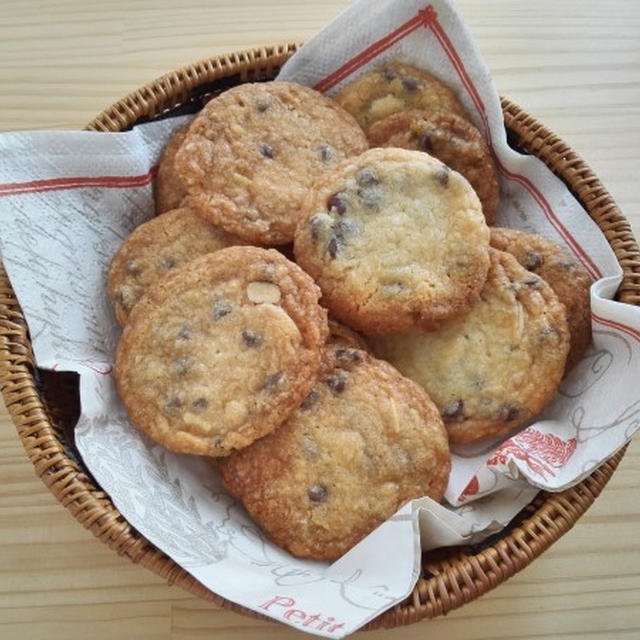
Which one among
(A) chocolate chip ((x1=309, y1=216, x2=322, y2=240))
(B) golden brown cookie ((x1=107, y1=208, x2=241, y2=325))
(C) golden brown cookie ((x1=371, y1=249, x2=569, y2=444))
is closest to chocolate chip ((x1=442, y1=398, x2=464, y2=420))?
(C) golden brown cookie ((x1=371, y1=249, x2=569, y2=444))

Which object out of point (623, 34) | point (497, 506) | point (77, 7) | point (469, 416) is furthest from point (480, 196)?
point (77, 7)

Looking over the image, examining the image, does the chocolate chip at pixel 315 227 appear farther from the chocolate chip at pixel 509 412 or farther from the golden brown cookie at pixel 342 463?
the chocolate chip at pixel 509 412

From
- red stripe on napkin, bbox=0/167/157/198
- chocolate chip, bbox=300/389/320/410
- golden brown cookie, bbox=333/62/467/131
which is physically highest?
golden brown cookie, bbox=333/62/467/131

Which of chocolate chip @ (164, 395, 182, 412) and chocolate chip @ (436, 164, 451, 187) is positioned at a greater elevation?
chocolate chip @ (436, 164, 451, 187)

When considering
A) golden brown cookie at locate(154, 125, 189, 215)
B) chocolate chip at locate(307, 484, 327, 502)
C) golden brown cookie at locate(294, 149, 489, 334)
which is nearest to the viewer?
chocolate chip at locate(307, 484, 327, 502)

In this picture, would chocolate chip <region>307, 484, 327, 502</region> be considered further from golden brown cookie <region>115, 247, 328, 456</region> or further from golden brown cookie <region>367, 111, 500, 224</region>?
golden brown cookie <region>367, 111, 500, 224</region>
